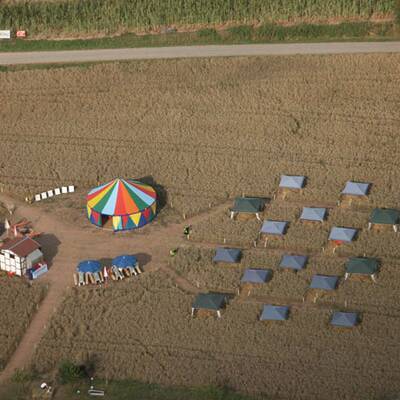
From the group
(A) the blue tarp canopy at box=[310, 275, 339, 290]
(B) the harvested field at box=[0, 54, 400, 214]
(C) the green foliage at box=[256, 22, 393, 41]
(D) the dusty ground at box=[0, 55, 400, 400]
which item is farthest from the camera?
(C) the green foliage at box=[256, 22, 393, 41]

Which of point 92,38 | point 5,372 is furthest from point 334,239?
point 92,38

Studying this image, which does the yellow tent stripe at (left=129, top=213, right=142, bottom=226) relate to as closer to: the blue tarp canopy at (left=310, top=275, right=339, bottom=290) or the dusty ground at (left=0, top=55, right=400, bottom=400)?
the dusty ground at (left=0, top=55, right=400, bottom=400)

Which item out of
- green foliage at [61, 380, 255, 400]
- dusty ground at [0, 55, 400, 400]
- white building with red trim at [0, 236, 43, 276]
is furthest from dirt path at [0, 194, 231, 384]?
green foliage at [61, 380, 255, 400]

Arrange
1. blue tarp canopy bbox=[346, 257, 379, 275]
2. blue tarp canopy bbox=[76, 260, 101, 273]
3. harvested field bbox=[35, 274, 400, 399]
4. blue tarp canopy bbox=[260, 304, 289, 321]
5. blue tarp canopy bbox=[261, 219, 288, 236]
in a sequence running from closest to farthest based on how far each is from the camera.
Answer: harvested field bbox=[35, 274, 400, 399] < blue tarp canopy bbox=[260, 304, 289, 321] < blue tarp canopy bbox=[346, 257, 379, 275] < blue tarp canopy bbox=[76, 260, 101, 273] < blue tarp canopy bbox=[261, 219, 288, 236]

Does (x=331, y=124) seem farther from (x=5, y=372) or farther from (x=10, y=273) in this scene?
(x=5, y=372)

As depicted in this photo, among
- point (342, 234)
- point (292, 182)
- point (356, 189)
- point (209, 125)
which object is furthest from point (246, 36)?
point (342, 234)

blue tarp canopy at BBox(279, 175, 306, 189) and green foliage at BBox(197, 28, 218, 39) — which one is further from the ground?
green foliage at BBox(197, 28, 218, 39)
